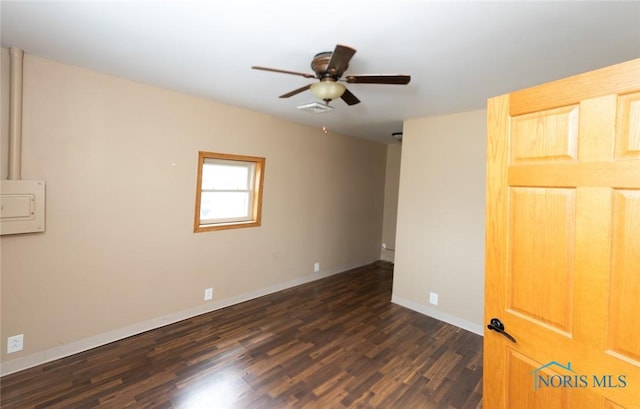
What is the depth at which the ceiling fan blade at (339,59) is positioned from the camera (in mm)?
1483

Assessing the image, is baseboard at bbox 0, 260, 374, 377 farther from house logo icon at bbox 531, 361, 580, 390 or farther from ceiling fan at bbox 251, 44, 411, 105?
house logo icon at bbox 531, 361, 580, 390

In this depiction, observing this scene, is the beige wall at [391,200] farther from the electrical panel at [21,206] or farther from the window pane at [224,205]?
the electrical panel at [21,206]

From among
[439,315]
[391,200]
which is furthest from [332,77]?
[391,200]

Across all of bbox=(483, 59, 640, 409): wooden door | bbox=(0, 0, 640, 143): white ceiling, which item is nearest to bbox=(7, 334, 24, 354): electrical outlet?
bbox=(0, 0, 640, 143): white ceiling

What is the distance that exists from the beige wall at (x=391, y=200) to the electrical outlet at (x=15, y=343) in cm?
530

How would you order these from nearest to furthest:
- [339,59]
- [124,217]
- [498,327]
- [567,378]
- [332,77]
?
[567,378] < [498,327] < [339,59] < [332,77] < [124,217]

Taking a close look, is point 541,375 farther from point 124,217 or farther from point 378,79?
point 124,217

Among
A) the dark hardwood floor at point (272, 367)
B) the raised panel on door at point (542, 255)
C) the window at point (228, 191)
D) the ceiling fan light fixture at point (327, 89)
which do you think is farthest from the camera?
the window at point (228, 191)

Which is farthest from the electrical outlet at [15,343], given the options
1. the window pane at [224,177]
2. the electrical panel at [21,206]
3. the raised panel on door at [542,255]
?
the raised panel on door at [542,255]

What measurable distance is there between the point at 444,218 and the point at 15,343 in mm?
4174

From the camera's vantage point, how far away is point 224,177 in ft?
12.0

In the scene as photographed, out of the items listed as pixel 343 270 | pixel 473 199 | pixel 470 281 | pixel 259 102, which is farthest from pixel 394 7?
pixel 343 270

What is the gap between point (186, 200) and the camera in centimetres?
315

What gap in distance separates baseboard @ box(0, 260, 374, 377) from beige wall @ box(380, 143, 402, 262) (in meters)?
2.67
